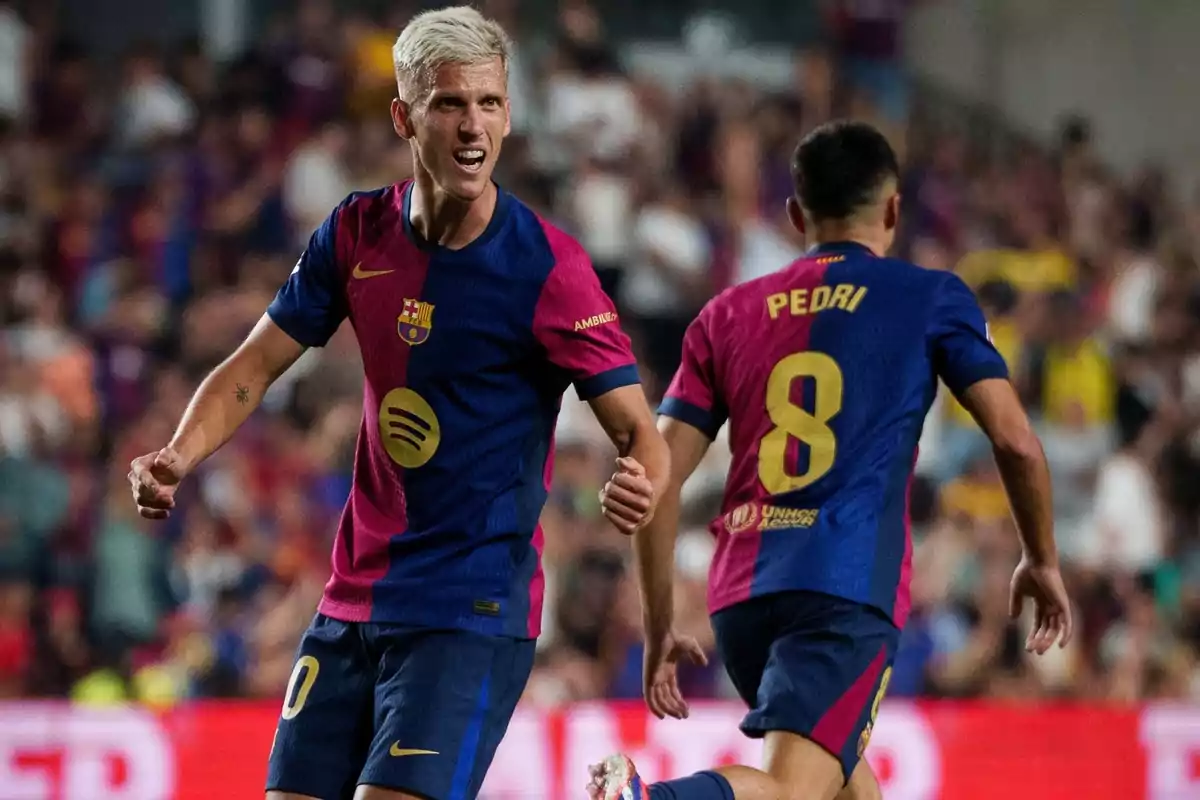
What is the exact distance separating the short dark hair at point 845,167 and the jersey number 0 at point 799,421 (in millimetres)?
478

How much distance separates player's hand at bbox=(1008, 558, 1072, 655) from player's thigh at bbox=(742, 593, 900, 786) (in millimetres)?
471

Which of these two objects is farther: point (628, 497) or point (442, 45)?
point (442, 45)

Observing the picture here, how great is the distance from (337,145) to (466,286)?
7313 millimetres

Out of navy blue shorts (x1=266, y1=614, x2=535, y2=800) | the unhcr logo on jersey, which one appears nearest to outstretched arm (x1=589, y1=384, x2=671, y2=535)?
navy blue shorts (x1=266, y1=614, x2=535, y2=800)

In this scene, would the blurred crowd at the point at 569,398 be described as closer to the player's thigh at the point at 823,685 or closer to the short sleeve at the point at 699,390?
the short sleeve at the point at 699,390

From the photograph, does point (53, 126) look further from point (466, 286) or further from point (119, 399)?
point (466, 286)

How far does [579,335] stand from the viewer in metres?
4.19

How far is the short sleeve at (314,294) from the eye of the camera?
4445 millimetres

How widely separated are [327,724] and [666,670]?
3.79 feet

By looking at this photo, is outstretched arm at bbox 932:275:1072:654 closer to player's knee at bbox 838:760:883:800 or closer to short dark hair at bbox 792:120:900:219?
short dark hair at bbox 792:120:900:219

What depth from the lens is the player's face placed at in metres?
4.16

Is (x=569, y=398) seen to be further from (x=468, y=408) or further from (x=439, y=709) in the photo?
(x=439, y=709)

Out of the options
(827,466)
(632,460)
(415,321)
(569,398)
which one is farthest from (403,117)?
(569,398)

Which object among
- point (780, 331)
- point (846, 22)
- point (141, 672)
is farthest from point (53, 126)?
point (780, 331)
